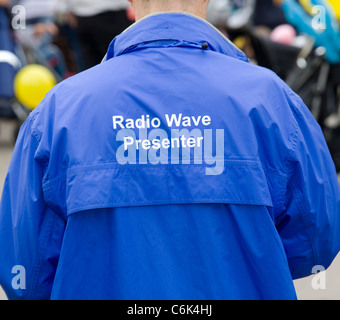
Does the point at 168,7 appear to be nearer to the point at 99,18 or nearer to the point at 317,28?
the point at 317,28

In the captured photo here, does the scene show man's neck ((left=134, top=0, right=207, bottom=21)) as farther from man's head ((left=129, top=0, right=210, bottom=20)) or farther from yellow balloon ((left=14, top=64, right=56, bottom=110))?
yellow balloon ((left=14, top=64, right=56, bottom=110))

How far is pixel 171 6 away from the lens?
6.18 feet

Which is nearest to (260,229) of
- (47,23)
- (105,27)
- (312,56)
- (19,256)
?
(19,256)

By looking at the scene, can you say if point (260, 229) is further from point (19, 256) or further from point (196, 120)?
point (19, 256)

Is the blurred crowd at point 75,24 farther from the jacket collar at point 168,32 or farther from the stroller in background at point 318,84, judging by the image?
the jacket collar at point 168,32

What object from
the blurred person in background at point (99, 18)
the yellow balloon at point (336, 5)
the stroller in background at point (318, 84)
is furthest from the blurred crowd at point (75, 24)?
the yellow balloon at point (336, 5)

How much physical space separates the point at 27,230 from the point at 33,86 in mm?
5886

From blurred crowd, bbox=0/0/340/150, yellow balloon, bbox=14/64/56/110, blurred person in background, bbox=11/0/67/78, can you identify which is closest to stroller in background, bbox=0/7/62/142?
blurred crowd, bbox=0/0/340/150

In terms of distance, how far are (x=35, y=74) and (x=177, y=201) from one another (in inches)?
243

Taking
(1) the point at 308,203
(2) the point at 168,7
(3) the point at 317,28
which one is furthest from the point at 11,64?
(1) the point at 308,203

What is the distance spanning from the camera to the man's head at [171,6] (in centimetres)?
188

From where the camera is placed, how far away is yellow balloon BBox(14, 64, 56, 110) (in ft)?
24.9

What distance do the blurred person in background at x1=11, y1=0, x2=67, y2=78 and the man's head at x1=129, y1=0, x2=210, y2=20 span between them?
774 cm

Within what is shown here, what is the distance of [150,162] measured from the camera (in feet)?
5.80
